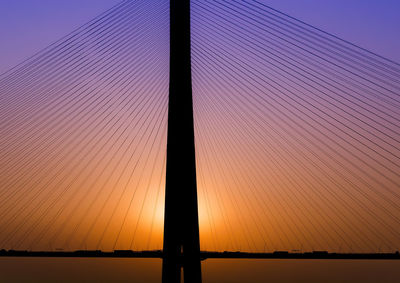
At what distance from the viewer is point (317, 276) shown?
34.9 metres

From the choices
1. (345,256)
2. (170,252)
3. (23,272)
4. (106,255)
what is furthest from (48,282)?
(170,252)

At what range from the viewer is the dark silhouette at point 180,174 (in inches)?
465

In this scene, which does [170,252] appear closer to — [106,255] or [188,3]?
[188,3]

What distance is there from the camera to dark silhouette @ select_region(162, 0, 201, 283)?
11.8 m

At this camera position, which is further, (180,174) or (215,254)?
(215,254)

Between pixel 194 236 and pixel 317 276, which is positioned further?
pixel 317 276

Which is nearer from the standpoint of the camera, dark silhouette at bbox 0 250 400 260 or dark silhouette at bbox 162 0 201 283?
dark silhouette at bbox 162 0 201 283

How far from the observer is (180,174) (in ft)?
39.2

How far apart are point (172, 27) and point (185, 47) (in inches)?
19.9

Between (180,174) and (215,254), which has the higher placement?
(215,254)

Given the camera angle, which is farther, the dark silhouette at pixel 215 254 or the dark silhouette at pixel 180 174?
the dark silhouette at pixel 215 254

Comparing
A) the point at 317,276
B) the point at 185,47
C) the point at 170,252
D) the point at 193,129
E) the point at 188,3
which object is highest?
the point at 317,276

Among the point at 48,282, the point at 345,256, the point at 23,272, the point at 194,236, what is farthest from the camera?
the point at 23,272

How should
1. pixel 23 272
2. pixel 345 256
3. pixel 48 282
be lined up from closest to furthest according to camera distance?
pixel 345 256 → pixel 48 282 → pixel 23 272
